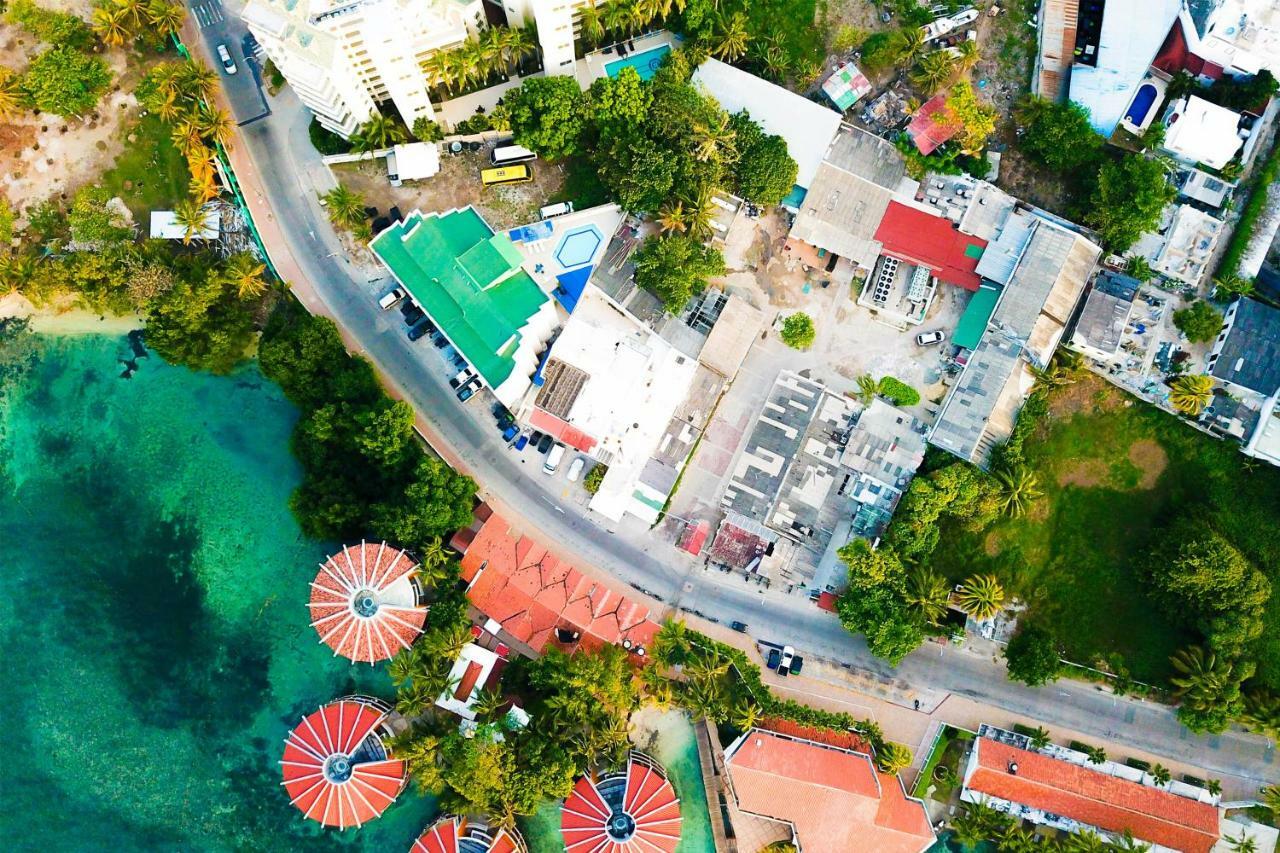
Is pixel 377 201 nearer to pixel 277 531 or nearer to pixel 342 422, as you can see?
pixel 342 422

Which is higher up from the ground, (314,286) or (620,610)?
(314,286)

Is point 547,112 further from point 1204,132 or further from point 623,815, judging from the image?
point 623,815

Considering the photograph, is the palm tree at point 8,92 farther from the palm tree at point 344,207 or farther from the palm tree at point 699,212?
the palm tree at point 699,212

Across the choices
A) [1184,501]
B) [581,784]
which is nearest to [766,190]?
[1184,501]

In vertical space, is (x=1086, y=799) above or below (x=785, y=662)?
above

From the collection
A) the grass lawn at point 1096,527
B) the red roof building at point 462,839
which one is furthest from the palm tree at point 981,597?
the red roof building at point 462,839

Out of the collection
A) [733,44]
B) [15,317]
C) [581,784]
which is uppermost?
[733,44]

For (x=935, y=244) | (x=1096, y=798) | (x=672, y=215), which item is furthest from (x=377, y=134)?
(x=1096, y=798)
